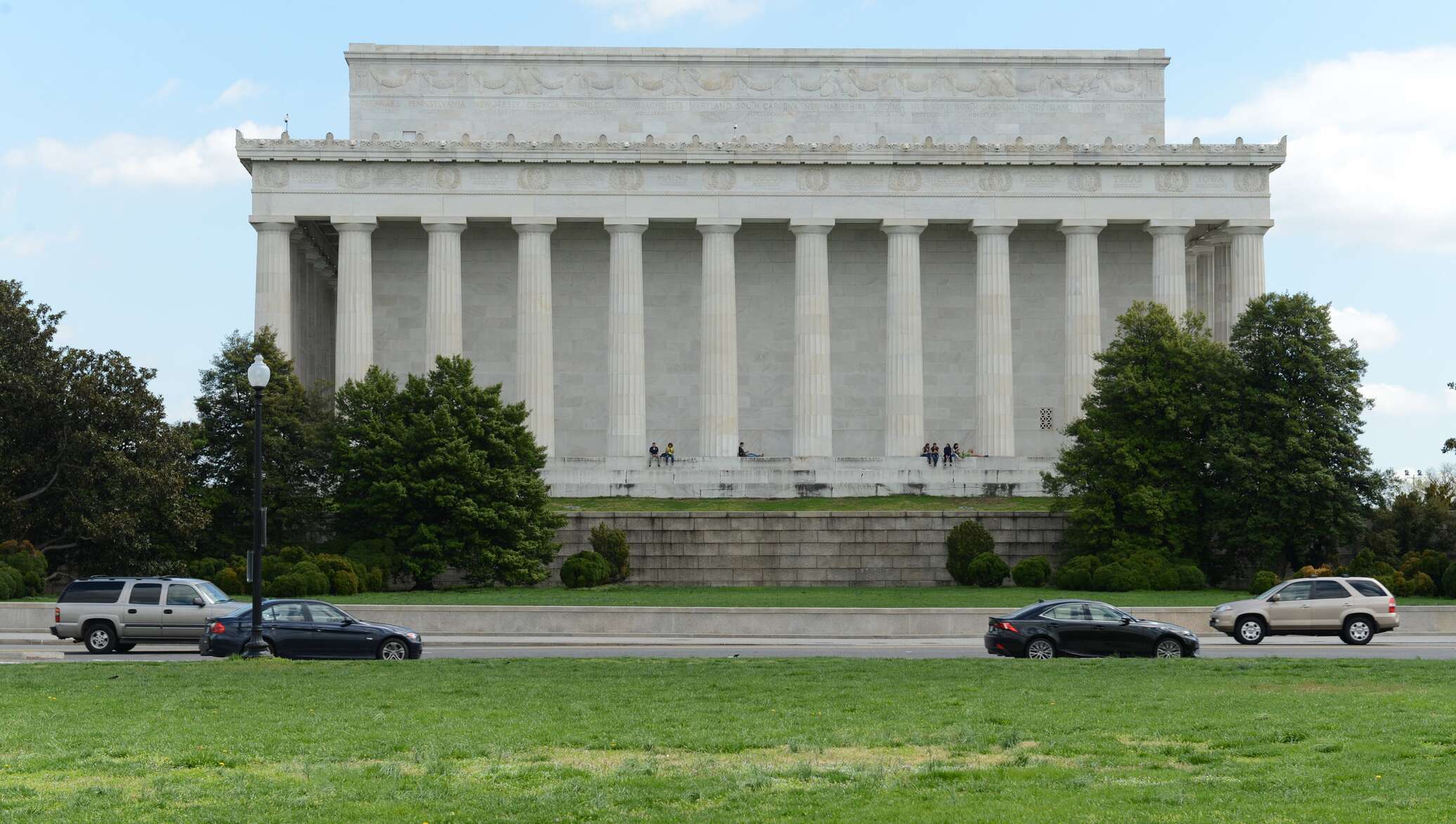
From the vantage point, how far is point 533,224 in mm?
85000

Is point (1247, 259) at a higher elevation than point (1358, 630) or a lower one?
higher

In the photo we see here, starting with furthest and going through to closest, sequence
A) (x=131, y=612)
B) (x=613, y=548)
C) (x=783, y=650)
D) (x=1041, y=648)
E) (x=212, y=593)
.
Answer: (x=613, y=548) → (x=212, y=593) → (x=131, y=612) → (x=783, y=650) → (x=1041, y=648)

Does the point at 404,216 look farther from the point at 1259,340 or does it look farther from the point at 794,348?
the point at 1259,340

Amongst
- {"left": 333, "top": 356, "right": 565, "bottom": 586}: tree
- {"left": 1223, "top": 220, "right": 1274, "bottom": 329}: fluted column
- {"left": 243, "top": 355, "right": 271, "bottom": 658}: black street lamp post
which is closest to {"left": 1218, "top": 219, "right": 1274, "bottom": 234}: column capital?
{"left": 1223, "top": 220, "right": 1274, "bottom": 329}: fluted column

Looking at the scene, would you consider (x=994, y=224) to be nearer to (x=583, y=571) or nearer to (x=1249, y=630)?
(x=583, y=571)

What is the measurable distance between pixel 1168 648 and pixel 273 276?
58.4 metres

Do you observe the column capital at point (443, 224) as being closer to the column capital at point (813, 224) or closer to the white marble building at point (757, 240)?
the white marble building at point (757, 240)

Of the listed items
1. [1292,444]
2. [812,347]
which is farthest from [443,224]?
[1292,444]

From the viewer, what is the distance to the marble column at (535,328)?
276 feet

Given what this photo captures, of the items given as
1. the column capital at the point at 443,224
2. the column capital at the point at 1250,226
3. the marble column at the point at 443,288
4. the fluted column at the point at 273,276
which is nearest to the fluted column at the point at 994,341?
the column capital at the point at 1250,226

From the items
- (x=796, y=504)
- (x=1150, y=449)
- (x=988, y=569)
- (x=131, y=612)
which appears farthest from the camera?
(x=796, y=504)

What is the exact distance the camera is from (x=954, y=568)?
209 ft

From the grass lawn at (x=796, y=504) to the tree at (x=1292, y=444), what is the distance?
8.59 metres

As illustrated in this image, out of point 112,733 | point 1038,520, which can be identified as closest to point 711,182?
point 1038,520
